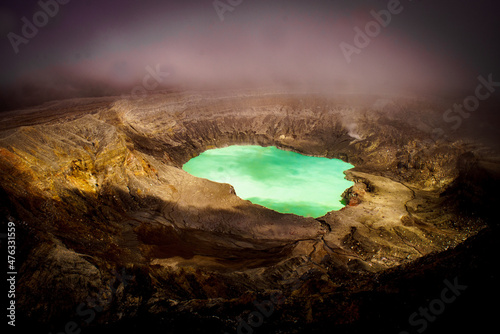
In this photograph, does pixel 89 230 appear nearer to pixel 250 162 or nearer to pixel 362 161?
pixel 250 162

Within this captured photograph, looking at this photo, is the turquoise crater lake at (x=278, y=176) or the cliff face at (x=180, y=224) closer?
the cliff face at (x=180, y=224)

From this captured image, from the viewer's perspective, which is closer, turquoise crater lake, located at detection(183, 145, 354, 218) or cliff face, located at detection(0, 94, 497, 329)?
cliff face, located at detection(0, 94, 497, 329)

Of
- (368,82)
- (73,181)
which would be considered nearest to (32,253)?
(73,181)

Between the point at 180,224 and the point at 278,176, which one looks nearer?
the point at 180,224

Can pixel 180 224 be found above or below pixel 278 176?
below
